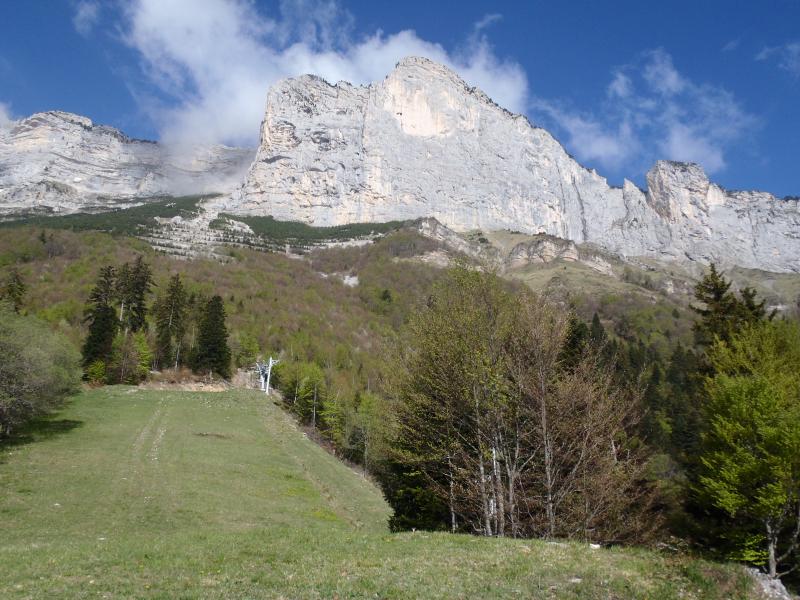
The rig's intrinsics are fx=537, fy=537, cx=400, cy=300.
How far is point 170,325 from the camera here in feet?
230

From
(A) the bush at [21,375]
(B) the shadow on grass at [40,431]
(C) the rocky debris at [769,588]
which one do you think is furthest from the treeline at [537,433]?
(B) the shadow on grass at [40,431]

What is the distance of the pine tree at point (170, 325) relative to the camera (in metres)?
68.7

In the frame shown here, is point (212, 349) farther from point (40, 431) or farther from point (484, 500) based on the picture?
point (484, 500)

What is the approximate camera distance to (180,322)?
7144 cm

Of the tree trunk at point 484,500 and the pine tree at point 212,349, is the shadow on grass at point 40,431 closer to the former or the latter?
the tree trunk at point 484,500

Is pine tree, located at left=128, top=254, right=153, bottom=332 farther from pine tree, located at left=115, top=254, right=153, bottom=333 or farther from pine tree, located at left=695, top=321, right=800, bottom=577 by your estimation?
pine tree, located at left=695, top=321, right=800, bottom=577

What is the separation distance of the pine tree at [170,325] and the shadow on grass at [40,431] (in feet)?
109

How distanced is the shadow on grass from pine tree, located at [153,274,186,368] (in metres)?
33.3

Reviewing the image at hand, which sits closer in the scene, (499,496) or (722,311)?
(499,496)

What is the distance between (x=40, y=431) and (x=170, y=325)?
39.0 m

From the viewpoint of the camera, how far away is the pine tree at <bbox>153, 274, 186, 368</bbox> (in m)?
68.7

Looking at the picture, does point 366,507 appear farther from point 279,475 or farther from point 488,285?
point 488,285

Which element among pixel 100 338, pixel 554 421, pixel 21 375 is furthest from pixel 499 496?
pixel 100 338

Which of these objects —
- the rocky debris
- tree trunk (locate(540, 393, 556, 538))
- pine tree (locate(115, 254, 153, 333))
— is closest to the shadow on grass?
tree trunk (locate(540, 393, 556, 538))
